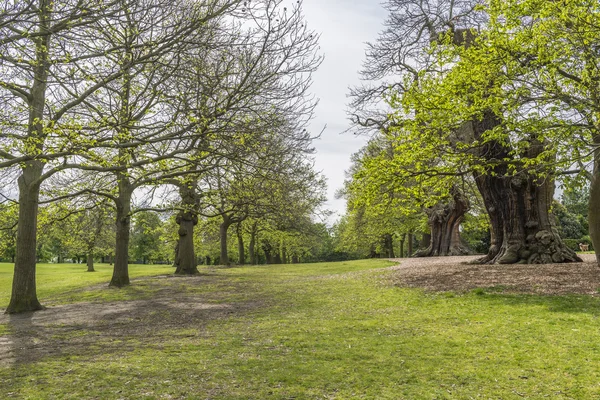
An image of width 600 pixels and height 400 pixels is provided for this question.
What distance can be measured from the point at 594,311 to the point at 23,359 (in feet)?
35.6

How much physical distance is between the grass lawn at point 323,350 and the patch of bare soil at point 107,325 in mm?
52

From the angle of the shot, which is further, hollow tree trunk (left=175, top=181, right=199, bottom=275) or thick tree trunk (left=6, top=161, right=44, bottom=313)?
hollow tree trunk (left=175, top=181, right=199, bottom=275)

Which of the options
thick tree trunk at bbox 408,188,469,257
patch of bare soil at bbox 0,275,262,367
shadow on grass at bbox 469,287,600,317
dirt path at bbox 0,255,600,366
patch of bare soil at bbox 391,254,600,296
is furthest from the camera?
thick tree trunk at bbox 408,188,469,257

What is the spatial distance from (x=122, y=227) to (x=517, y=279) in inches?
643

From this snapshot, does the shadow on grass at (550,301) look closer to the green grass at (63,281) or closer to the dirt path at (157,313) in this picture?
the dirt path at (157,313)

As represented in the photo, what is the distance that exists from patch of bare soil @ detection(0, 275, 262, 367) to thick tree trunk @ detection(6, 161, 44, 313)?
0.57 meters

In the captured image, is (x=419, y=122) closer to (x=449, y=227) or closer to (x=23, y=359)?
(x=23, y=359)

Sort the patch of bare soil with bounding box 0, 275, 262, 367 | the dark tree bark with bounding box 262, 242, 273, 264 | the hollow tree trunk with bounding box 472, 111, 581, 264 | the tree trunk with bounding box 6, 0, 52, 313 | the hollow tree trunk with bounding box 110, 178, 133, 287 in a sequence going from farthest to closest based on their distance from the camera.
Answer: the dark tree bark with bounding box 262, 242, 273, 264
the hollow tree trunk with bounding box 110, 178, 133, 287
the hollow tree trunk with bounding box 472, 111, 581, 264
the tree trunk with bounding box 6, 0, 52, 313
the patch of bare soil with bounding box 0, 275, 262, 367

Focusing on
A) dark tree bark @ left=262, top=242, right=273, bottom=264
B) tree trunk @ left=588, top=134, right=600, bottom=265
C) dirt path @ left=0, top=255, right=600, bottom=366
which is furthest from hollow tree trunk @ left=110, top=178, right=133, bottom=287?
dark tree bark @ left=262, top=242, right=273, bottom=264

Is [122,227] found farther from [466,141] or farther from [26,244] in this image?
[466,141]

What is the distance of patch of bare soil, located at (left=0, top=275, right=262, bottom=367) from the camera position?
8109 millimetres

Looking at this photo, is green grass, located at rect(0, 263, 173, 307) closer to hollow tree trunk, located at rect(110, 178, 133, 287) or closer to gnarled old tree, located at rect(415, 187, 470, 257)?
hollow tree trunk, located at rect(110, 178, 133, 287)

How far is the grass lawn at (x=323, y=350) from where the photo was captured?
Result: 5316 mm

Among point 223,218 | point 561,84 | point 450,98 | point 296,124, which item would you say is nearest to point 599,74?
point 561,84
